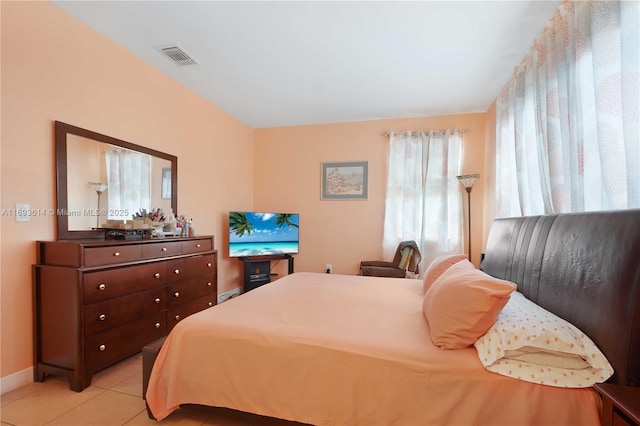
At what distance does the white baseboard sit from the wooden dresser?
0.04 metres

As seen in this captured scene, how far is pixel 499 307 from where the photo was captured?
1.31 metres

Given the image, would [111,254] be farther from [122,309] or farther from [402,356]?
[402,356]

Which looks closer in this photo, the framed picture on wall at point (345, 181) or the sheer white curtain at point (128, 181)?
the sheer white curtain at point (128, 181)

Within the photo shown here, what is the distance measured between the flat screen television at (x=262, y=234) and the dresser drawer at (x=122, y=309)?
5.15 feet

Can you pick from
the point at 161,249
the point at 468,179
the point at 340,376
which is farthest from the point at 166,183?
the point at 468,179

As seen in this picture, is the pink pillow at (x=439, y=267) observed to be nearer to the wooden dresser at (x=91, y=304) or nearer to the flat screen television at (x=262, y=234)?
the wooden dresser at (x=91, y=304)

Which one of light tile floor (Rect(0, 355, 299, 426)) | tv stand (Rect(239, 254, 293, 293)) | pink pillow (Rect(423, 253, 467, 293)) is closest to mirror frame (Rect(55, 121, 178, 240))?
light tile floor (Rect(0, 355, 299, 426))

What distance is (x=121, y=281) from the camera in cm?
223

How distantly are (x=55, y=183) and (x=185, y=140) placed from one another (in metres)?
1.54

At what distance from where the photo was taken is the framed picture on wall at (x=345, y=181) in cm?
454

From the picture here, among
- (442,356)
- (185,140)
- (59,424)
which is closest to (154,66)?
(185,140)

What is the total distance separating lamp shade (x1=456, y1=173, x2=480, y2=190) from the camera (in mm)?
3762

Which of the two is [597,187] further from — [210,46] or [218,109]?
[218,109]

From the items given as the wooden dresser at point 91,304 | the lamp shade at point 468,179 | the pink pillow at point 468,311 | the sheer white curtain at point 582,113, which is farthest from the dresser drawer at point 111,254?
the lamp shade at point 468,179
